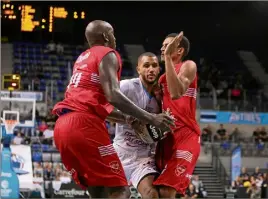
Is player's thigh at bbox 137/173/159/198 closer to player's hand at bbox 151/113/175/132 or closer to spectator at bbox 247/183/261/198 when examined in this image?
player's hand at bbox 151/113/175/132

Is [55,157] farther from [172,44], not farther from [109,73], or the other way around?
[109,73]

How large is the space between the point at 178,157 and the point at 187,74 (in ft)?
2.53

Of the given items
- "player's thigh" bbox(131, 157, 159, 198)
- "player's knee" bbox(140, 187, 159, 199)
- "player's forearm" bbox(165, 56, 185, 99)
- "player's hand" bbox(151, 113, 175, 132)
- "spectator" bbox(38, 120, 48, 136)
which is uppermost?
"player's forearm" bbox(165, 56, 185, 99)

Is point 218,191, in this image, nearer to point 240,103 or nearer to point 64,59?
point 240,103

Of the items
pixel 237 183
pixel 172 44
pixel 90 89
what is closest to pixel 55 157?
pixel 237 183

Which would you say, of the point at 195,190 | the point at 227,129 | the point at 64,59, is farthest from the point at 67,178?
the point at 64,59

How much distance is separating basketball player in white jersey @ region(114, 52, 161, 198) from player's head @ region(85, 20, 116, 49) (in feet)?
3.29

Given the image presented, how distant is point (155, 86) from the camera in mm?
6031

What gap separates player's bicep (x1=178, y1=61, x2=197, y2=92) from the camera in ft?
17.9

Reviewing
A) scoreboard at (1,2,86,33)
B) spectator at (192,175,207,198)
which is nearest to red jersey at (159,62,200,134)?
spectator at (192,175,207,198)

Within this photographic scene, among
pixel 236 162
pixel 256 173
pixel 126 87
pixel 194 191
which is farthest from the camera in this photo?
pixel 236 162

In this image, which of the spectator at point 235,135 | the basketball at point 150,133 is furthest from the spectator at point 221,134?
the basketball at point 150,133

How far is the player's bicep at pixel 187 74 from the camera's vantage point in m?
5.45

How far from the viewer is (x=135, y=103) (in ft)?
19.7
